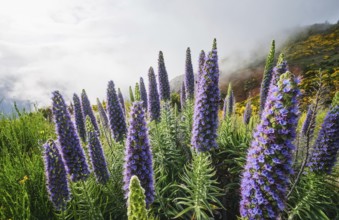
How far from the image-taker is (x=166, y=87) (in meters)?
7.20

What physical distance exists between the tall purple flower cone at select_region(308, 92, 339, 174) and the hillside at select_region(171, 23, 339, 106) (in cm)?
3888

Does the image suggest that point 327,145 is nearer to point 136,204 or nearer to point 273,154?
point 273,154

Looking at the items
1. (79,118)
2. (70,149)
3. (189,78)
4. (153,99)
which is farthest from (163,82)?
(70,149)

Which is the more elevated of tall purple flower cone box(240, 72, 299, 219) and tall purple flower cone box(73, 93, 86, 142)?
tall purple flower cone box(73, 93, 86, 142)

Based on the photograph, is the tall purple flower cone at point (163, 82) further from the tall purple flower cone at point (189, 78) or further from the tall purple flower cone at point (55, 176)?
the tall purple flower cone at point (55, 176)

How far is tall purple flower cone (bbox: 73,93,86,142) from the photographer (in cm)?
622

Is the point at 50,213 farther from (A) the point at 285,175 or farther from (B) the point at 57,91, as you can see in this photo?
(A) the point at 285,175

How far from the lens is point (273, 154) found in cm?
267

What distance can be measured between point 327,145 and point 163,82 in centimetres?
431

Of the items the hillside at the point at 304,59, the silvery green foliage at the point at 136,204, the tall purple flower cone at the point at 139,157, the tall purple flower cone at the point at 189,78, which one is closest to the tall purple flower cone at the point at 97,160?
the tall purple flower cone at the point at 139,157

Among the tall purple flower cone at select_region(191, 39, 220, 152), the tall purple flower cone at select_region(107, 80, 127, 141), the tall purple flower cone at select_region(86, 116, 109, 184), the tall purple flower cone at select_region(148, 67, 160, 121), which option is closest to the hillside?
the tall purple flower cone at select_region(148, 67, 160, 121)

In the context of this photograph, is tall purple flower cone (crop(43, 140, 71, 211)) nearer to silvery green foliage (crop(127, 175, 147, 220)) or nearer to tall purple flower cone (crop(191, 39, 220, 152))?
silvery green foliage (crop(127, 175, 147, 220))

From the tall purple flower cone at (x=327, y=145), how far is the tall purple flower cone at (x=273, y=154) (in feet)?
5.71

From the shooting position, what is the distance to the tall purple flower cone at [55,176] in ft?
11.3
